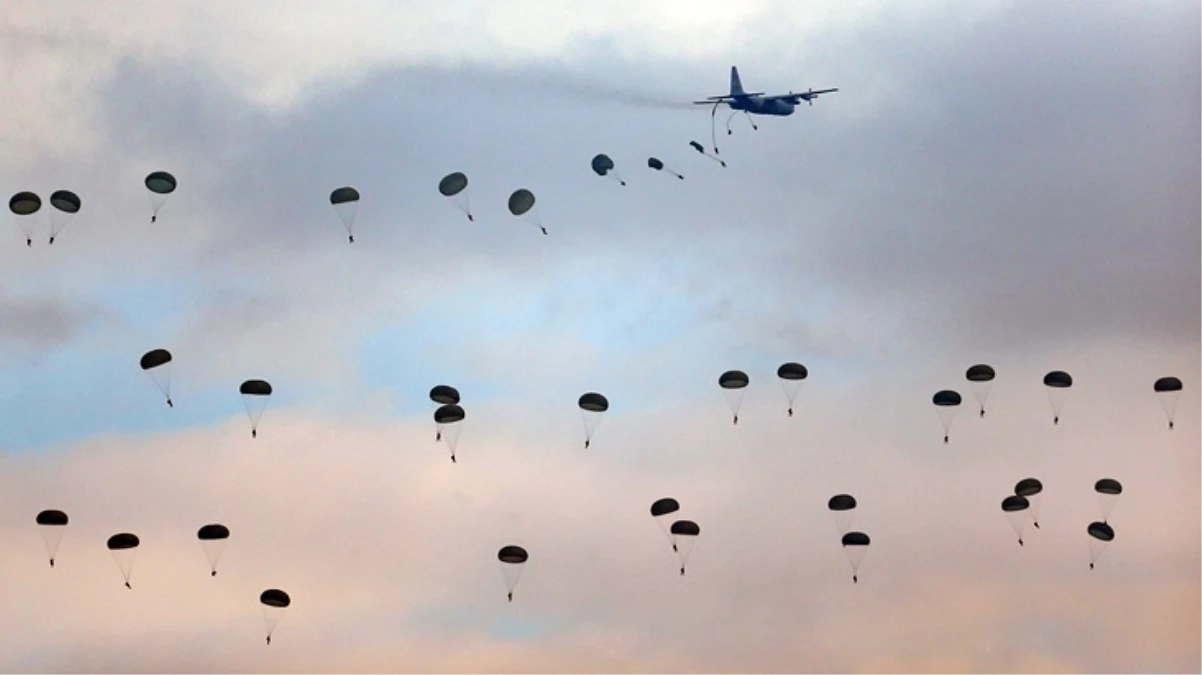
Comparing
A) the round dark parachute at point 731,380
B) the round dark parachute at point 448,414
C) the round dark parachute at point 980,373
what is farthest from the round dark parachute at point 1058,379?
the round dark parachute at point 448,414

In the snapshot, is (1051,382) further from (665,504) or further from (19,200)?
(19,200)

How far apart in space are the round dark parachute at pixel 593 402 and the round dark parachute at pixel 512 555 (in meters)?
7.90

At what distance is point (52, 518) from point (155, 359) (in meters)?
9.48

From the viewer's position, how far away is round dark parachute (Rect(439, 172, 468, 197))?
284ft

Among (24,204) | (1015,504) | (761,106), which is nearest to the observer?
(24,204)

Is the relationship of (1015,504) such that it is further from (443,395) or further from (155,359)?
(155,359)

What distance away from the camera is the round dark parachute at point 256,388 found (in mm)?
87750

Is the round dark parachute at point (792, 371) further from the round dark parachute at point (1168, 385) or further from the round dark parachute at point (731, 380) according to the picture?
the round dark parachute at point (1168, 385)

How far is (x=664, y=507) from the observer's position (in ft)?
295

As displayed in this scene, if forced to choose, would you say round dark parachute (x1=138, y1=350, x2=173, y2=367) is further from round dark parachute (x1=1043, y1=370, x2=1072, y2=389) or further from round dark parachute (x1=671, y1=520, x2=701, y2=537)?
round dark parachute (x1=1043, y1=370, x2=1072, y2=389)

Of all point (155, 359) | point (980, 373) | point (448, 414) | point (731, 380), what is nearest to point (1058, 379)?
point (980, 373)

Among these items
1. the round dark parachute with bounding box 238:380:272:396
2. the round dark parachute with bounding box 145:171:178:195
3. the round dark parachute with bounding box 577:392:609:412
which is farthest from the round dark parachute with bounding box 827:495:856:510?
the round dark parachute with bounding box 145:171:178:195

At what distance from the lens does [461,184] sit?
8756 cm

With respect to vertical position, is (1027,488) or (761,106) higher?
(761,106)
